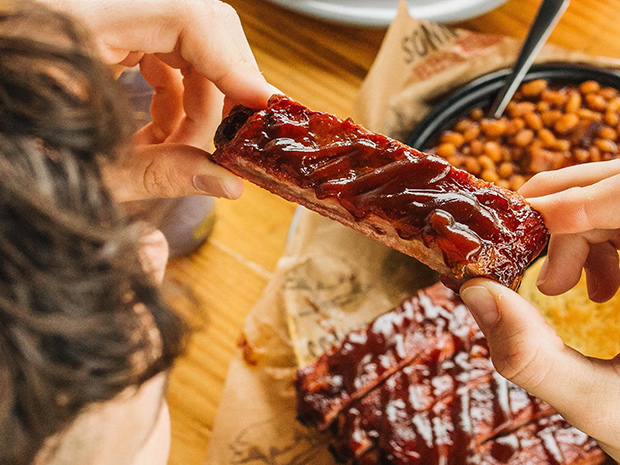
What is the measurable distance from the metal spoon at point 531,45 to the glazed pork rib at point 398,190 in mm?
1020

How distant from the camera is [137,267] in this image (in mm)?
776

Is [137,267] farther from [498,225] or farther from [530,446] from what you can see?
[530,446]

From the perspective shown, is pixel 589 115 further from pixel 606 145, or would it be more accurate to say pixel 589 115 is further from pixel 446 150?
pixel 446 150

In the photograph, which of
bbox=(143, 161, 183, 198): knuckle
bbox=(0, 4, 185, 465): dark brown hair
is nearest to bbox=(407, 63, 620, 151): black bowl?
bbox=(143, 161, 183, 198): knuckle

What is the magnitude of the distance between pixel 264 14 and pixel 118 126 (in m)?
1.85

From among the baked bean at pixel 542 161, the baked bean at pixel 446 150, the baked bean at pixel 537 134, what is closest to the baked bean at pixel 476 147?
the baked bean at pixel 537 134

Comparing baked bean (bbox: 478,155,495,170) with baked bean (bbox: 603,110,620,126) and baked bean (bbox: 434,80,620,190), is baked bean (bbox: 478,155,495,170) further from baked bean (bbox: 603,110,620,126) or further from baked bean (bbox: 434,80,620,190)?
baked bean (bbox: 603,110,620,126)

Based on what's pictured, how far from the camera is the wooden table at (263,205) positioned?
2088 mm

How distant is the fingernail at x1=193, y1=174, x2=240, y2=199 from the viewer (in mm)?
1333

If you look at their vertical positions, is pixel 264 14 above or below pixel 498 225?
below

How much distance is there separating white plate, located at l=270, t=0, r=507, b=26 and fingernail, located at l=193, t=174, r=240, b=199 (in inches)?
46.7

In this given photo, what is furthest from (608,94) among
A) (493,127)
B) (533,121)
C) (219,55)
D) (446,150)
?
(219,55)

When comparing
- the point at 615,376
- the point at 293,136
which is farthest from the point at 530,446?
the point at 293,136

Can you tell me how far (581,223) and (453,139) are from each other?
0.94 m
